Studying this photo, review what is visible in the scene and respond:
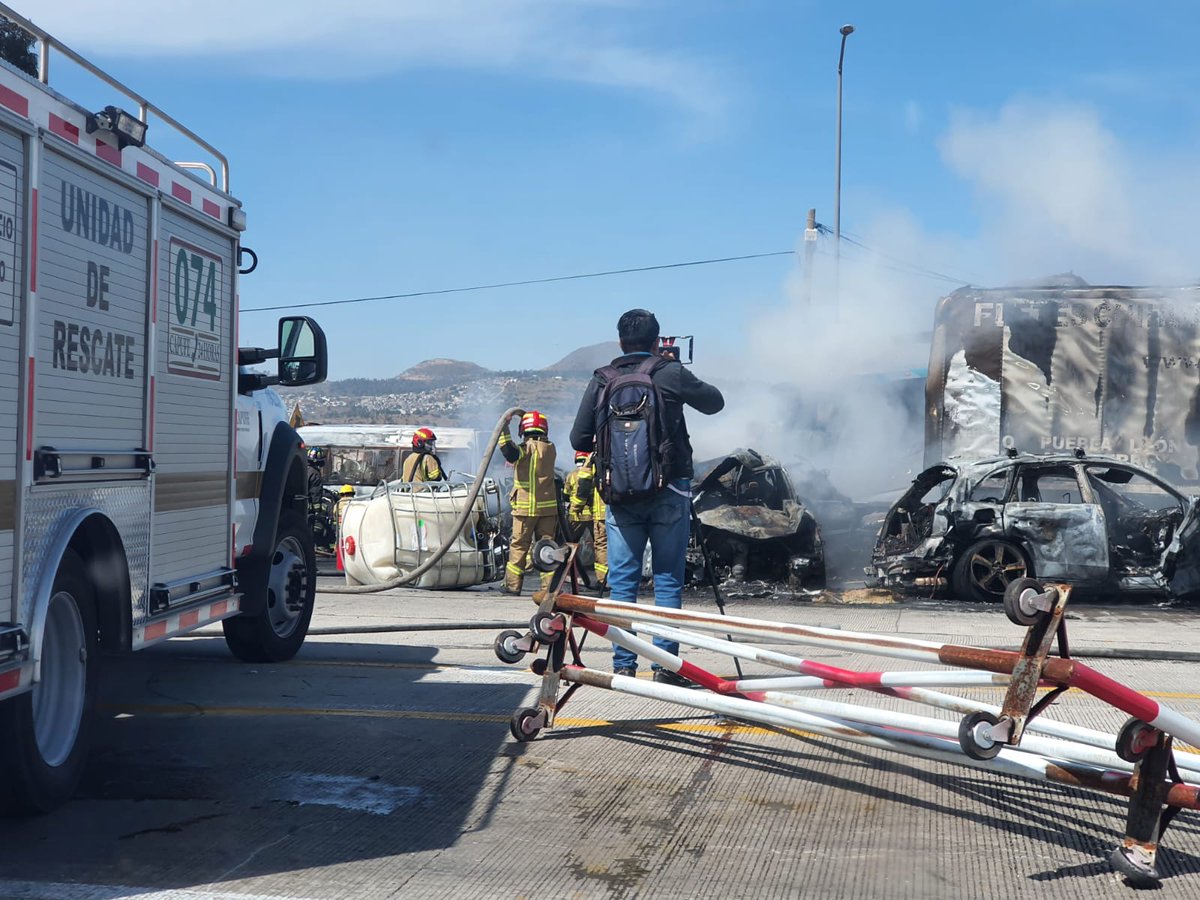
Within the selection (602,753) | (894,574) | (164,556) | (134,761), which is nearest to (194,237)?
(164,556)

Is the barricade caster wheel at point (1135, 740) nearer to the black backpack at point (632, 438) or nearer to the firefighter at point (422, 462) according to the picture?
the black backpack at point (632, 438)

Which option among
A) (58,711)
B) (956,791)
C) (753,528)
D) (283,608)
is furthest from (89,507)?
(753,528)

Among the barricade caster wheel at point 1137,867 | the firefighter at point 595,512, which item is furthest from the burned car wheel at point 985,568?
the barricade caster wheel at point 1137,867

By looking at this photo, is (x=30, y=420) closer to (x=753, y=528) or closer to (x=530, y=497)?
(x=530, y=497)

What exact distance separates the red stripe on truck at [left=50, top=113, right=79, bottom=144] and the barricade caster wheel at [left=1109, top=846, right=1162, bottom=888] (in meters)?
4.16

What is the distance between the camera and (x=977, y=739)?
11.9 ft

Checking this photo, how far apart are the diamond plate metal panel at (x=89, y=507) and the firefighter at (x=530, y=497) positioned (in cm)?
707

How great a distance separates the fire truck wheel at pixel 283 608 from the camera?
730 centimetres

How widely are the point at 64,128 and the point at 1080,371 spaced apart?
1220cm

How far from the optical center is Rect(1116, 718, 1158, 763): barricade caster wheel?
3.72 meters

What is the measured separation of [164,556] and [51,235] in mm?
1647

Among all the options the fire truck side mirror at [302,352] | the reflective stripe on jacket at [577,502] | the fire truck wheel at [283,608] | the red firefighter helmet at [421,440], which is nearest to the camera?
the fire truck side mirror at [302,352]

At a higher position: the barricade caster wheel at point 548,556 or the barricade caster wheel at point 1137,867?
the barricade caster wheel at point 548,556

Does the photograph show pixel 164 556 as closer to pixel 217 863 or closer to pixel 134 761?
pixel 134 761
